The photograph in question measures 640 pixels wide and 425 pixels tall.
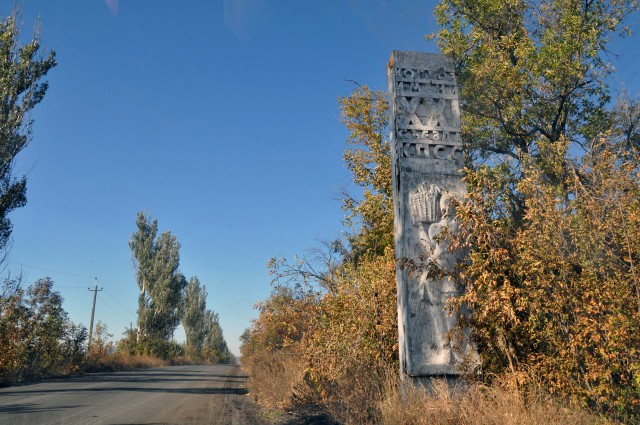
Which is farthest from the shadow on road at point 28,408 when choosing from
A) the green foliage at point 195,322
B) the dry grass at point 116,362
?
the green foliage at point 195,322

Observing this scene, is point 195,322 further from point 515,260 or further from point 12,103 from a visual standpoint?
point 515,260

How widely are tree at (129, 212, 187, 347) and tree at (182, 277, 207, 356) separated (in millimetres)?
16955

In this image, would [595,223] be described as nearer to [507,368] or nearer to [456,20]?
[507,368]

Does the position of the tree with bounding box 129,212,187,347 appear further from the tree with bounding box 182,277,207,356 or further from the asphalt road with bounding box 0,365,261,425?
the asphalt road with bounding box 0,365,261,425

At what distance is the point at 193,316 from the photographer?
70688 mm

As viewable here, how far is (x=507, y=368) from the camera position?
25.4 feet

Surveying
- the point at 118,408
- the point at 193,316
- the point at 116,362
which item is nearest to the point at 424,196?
the point at 118,408

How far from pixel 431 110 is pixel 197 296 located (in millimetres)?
66485

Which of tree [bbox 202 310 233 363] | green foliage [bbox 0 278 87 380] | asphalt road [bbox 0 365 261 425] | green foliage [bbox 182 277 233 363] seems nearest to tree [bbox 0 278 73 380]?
green foliage [bbox 0 278 87 380]

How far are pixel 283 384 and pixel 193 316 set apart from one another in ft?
200

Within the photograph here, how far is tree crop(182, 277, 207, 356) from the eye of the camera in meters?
70.1

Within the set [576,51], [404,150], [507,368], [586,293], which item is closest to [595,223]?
[586,293]

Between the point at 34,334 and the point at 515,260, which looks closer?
the point at 515,260

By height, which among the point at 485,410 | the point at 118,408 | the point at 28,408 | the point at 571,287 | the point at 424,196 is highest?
the point at 424,196
